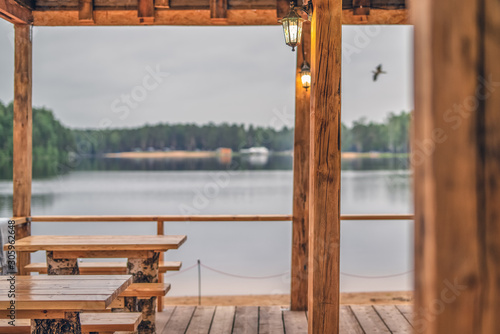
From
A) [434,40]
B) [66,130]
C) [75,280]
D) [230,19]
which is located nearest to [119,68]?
[66,130]

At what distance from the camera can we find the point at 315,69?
2.53 m

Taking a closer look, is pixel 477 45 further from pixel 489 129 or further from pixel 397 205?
pixel 397 205

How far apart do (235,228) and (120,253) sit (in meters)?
11.8

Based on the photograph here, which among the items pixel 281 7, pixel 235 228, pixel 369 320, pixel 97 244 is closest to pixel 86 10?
pixel 281 7

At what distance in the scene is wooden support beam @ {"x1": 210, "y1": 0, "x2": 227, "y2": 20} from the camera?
4.55 metres

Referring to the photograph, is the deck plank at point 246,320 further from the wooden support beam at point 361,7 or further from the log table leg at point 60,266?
the wooden support beam at point 361,7

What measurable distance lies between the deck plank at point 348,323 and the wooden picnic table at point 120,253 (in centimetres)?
167

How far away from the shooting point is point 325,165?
2531 millimetres

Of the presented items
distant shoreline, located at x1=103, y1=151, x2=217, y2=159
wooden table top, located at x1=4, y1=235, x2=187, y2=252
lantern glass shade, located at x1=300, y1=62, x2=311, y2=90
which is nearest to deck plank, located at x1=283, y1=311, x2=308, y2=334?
wooden table top, located at x1=4, y1=235, x2=187, y2=252

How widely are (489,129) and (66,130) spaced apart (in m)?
33.6

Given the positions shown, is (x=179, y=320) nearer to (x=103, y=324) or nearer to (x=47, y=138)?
(x=103, y=324)

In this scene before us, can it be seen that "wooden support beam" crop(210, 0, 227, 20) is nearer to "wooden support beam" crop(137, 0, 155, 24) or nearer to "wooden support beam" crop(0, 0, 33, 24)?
"wooden support beam" crop(137, 0, 155, 24)

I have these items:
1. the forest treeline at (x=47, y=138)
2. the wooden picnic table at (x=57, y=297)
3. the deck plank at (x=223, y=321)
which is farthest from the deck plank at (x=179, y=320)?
the forest treeline at (x=47, y=138)

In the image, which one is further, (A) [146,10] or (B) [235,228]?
(B) [235,228]
